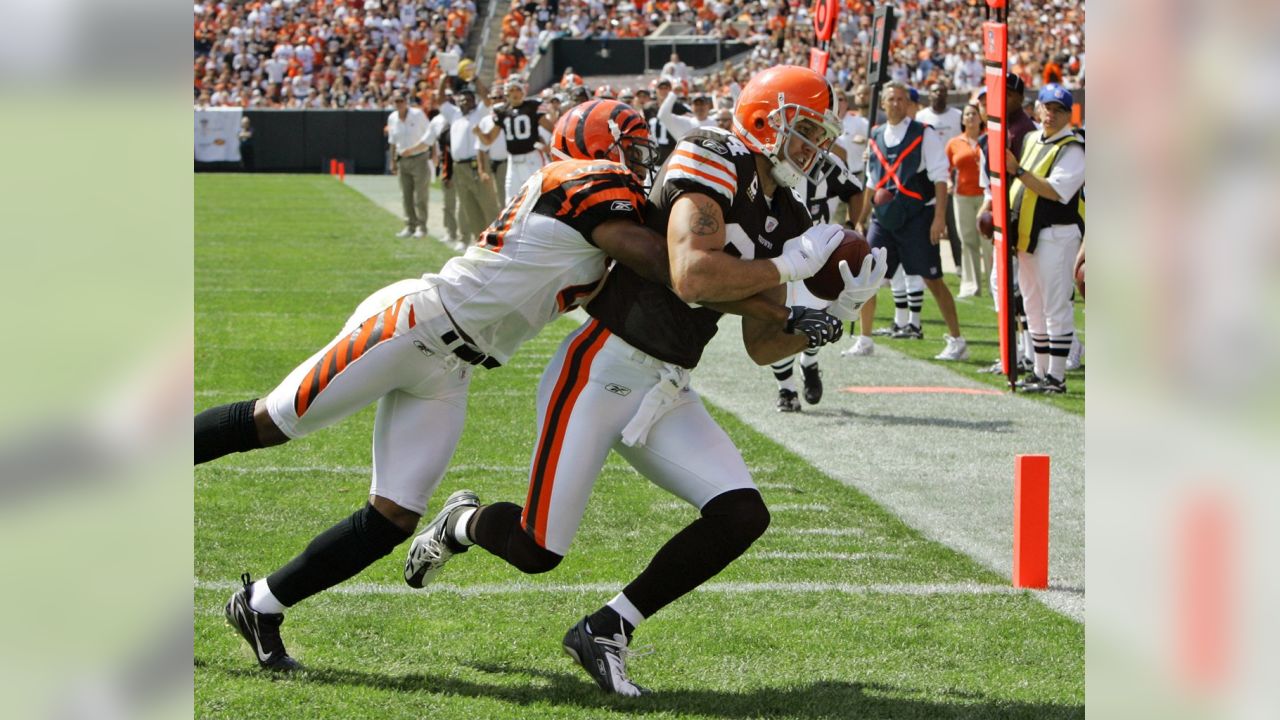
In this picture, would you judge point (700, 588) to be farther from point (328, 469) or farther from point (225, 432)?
point (328, 469)

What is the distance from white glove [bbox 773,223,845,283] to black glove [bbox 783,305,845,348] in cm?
9

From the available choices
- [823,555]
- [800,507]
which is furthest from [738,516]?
[800,507]

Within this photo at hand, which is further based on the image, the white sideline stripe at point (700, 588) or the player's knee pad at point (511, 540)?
the white sideline stripe at point (700, 588)

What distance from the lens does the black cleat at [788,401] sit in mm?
8547

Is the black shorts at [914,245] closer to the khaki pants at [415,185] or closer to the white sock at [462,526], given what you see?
the white sock at [462,526]

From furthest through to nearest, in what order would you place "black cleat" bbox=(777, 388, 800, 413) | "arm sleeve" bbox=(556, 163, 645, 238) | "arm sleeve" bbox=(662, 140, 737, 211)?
"black cleat" bbox=(777, 388, 800, 413) < "arm sleeve" bbox=(556, 163, 645, 238) < "arm sleeve" bbox=(662, 140, 737, 211)

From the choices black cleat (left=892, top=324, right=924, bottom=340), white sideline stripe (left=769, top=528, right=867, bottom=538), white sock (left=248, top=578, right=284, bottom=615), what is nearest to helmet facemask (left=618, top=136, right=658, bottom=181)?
white sock (left=248, top=578, right=284, bottom=615)

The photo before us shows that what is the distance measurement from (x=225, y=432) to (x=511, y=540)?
82cm

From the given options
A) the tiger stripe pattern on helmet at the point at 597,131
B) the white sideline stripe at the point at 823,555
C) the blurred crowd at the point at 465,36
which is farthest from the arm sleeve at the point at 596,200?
the blurred crowd at the point at 465,36

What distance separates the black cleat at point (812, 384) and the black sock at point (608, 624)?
458cm

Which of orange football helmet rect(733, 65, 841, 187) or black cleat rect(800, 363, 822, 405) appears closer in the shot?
orange football helmet rect(733, 65, 841, 187)

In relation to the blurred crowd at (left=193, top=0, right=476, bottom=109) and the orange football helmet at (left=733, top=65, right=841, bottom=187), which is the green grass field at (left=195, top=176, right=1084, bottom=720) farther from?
the blurred crowd at (left=193, top=0, right=476, bottom=109)

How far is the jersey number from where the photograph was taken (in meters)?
15.5
